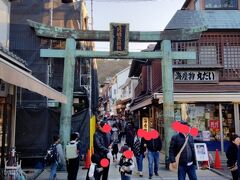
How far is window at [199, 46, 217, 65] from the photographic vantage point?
16.6 meters

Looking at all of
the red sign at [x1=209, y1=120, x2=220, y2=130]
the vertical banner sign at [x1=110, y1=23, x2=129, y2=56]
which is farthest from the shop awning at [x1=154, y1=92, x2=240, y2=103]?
the vertical banner sign at [x1=110, y1=23, x2=129, y2=56]

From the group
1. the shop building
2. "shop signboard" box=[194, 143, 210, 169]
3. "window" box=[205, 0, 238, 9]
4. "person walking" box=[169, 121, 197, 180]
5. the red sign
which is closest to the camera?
"person walking" box=[169, 121, 197, 180]

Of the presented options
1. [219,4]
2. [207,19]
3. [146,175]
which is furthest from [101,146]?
[219,4]

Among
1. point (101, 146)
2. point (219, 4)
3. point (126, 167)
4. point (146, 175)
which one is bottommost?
point (146, 175)

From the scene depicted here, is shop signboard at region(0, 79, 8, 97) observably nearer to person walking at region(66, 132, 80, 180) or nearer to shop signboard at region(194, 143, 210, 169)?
person walking at region(66, 132, 80, 180)

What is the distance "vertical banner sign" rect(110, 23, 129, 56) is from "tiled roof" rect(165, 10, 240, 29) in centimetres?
488

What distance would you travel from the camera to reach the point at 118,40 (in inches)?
534

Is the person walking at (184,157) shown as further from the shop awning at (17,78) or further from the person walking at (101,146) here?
the shop awning at (17,78)

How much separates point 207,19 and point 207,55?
2.38m

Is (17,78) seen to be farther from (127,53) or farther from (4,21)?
(127,53)

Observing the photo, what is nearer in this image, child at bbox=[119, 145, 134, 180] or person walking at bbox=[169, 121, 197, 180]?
person walking at bbox=[169, 121, 197, 180]

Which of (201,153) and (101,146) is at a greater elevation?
(101,146)

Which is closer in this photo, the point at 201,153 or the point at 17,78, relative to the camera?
the point at 17,78

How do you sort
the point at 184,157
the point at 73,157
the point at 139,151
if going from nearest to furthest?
the point at 184,157 → the point at 73,157 → the point at 139,151
